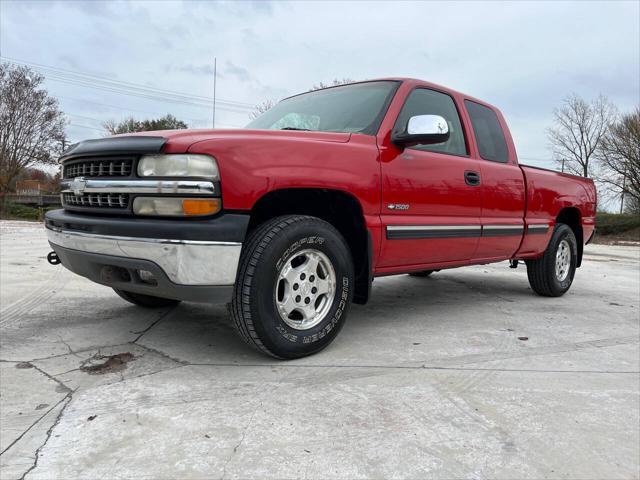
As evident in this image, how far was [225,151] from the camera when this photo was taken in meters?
2.55

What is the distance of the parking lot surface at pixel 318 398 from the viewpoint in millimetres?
1834

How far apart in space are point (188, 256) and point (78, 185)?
3.21 feet

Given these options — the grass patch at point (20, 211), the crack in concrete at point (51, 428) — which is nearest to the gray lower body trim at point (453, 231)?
the crack in concrete at point (51, 428)

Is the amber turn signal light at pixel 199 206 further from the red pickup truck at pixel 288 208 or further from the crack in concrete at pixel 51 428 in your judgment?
the crack in concrete at pixel 51 428

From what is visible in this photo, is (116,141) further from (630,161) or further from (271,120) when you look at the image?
(630,161)

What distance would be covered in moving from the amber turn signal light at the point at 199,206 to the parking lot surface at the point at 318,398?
34.1 inches

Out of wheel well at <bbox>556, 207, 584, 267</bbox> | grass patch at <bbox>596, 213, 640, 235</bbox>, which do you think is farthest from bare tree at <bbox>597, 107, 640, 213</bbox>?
wheel well at <bbox>556, 207, 584, 267</bbox>

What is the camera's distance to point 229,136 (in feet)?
8.73

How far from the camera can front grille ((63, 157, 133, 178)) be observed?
268cm

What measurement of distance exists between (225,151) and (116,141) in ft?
2.25

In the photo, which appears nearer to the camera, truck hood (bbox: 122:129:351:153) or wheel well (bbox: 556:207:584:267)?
truck hood (bbox: 122:129:351:153)

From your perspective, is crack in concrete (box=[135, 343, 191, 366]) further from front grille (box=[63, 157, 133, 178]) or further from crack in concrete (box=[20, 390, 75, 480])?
front grille (box=[63, 157, 133, 178])

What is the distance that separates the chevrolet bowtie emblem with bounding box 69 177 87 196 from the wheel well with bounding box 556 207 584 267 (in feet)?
16.1

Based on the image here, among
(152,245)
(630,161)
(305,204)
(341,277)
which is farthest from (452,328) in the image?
(630,161)
